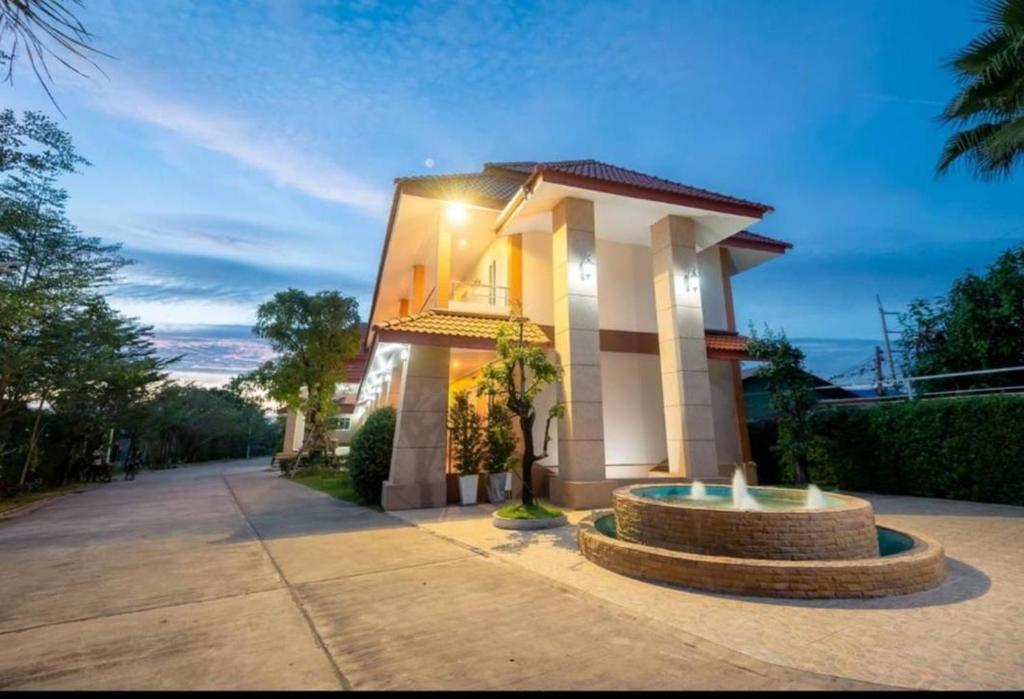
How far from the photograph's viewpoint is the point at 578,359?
1003 cm

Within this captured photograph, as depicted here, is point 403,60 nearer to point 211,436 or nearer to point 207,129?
point 207,129

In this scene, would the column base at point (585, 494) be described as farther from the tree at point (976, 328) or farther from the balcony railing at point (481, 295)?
the tree at point (976, 328)

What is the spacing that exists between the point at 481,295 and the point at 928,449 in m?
13.1

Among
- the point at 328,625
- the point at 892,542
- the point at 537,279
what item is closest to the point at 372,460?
the point at 537,279

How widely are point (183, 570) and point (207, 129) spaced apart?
609 centimetres

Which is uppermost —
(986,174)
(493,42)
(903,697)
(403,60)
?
(493,42)

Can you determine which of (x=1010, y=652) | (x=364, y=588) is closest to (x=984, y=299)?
(x=1010, y=652)

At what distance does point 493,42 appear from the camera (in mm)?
9000

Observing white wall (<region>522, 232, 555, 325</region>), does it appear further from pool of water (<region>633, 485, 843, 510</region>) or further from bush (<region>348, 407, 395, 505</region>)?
pool of water (<region>633, 485, 843, 510</region>)

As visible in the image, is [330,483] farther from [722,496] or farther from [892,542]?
[892,542]

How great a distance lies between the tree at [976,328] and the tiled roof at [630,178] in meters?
6.83

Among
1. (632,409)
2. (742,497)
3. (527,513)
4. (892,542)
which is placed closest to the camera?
(892,542)

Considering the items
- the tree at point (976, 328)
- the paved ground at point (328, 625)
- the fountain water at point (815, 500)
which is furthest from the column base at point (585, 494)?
the tree at point (976, 328)

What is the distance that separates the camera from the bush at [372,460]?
10.3 m
